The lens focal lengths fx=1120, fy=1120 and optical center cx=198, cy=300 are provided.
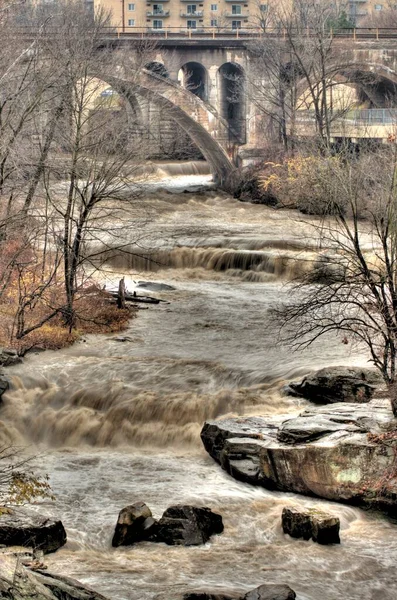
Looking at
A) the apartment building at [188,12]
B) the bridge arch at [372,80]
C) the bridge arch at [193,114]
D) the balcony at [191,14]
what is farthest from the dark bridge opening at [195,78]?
the balcony at [191,14]

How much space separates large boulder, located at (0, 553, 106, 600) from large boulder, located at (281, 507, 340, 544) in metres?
4.96

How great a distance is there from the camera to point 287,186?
41.2 meters

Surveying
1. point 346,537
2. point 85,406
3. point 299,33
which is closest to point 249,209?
point 299,33

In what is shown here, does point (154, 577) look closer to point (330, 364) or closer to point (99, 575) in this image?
point (99, 575)

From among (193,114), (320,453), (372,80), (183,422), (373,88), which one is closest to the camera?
(320,453)

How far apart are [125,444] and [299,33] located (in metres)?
31.4

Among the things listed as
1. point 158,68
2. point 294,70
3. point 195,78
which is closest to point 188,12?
point 195,78

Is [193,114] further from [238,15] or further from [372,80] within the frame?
[238,15]

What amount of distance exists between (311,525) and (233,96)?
45377 millimetres

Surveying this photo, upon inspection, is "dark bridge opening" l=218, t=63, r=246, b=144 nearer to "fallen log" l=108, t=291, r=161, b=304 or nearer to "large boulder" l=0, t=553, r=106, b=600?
"fallen log" l=108, t=291, r=161, b=304

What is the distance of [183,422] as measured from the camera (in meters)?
20.5

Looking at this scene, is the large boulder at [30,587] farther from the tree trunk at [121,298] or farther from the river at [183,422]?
the tree trunk at [121,298]

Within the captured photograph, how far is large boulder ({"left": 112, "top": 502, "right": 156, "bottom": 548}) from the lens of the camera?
50.8 feet

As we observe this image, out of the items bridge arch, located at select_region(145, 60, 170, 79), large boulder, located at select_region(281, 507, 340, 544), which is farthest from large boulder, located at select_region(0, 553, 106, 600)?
bridge arch, located at select_region(145, 60, 170, 79)
